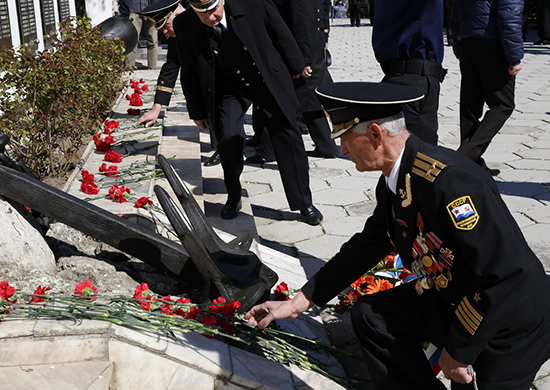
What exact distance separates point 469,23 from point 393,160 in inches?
138

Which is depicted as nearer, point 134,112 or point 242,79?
point 242,79

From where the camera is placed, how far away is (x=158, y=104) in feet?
19.6

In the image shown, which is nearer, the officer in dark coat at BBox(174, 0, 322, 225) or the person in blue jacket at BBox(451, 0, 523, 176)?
the officer in dark coat at BBox(174, 0, 322, 225)

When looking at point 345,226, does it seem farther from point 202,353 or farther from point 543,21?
Result: point 543,21

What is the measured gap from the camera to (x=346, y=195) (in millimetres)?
5301

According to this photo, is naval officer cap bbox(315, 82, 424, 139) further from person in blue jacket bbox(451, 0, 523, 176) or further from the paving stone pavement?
person in blue jacket bbox(451, 0, 523, 176)

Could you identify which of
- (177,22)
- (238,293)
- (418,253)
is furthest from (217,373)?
(177,22)

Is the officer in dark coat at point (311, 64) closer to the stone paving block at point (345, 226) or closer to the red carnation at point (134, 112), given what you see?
the stone paving block at point (345, 226)

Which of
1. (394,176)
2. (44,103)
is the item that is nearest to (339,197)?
(44,103)

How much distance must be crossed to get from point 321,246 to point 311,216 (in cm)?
37

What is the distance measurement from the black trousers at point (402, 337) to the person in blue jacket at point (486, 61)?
3313 mm

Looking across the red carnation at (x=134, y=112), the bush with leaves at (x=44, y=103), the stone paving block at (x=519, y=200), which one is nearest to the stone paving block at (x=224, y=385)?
the bush with leaves at (x=44, y=103)

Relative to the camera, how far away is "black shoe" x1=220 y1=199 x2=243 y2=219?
440cm

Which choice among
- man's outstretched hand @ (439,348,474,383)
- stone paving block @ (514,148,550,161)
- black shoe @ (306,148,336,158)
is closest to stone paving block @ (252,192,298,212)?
black shoe @ (306,148,336,158)
